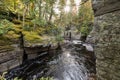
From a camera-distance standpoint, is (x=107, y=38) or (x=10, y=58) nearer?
(x=107, y=38)

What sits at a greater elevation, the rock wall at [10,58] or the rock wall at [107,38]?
the rock wall at [107,38]

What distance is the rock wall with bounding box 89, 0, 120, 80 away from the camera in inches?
80.3

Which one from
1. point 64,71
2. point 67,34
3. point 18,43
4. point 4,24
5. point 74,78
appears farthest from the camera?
point 67,34

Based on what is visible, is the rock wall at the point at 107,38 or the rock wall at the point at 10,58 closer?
the rock wall at the point at 107,38

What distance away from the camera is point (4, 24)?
7.90 metres

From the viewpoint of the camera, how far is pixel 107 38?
2221 mm

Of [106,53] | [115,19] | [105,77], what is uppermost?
[115,19]

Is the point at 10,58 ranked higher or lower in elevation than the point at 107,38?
lower

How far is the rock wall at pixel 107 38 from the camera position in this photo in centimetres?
204

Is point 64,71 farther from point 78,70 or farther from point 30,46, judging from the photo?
point 30,46

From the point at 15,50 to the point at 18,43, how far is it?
1074mm

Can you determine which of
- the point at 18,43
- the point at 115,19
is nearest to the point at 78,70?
the point at 18,43

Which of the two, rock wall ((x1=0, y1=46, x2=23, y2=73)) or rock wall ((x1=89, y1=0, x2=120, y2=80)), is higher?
rock wall ((x1=89, y1=0, x2=120, y2=80))

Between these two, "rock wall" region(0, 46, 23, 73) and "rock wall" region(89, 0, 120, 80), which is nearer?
"rock wall" region(89, 0, 120, 80)
